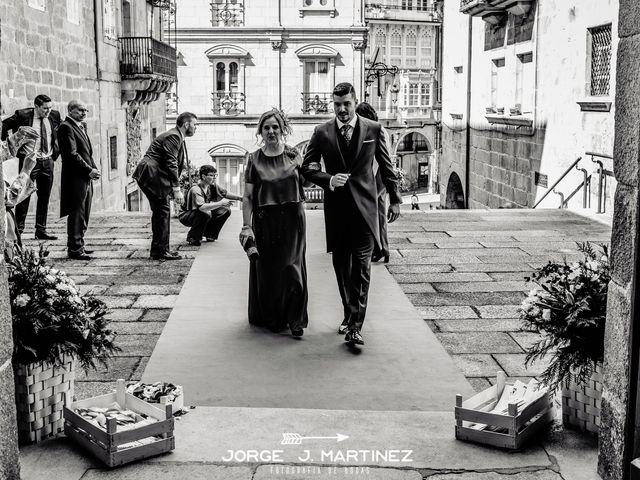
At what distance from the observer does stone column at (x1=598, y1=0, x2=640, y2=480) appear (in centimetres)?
339

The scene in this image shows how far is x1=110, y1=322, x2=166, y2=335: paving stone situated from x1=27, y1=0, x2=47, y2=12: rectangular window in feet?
26.2

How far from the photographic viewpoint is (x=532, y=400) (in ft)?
13.8

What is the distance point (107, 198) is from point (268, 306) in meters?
12.3

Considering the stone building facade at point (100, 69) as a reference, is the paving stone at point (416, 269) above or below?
below

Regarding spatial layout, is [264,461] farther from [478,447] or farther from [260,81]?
[260,81]

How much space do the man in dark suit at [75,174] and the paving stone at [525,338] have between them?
4729mm

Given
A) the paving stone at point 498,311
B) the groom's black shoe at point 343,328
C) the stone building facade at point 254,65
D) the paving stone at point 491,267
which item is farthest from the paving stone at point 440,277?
the stone building facade at point 254,65

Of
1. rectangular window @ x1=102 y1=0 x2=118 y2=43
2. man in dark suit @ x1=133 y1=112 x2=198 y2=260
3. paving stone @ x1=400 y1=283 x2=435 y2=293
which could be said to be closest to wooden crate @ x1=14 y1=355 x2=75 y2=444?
paving stone @ x1=400 y1=283 x2=435 y2=293

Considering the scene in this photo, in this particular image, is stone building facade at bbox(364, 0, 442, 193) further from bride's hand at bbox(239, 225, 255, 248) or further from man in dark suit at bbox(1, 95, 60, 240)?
bride's hand at bbox(239, 225, 255, 248)

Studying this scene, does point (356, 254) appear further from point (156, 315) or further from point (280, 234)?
point (156, 315)

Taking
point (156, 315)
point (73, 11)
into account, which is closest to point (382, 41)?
point (73, 11)

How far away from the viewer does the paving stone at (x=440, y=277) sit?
8438 millimetres

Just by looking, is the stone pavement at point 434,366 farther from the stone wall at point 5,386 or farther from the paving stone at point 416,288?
the stone wall at point 5,386

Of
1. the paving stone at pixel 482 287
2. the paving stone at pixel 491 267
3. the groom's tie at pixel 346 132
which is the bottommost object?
the paving stone at pixel 482 287
